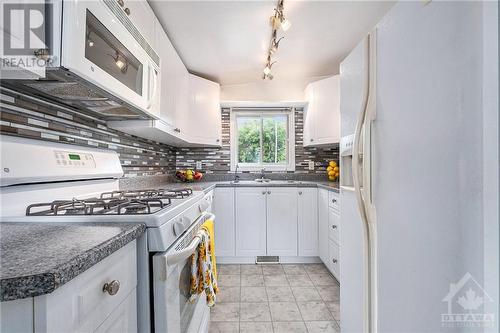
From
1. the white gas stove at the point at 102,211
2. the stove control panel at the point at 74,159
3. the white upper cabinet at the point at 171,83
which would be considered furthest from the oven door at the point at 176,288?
the white upper cabinet at the point at 171,83

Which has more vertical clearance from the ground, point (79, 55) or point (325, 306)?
point (79, 55)

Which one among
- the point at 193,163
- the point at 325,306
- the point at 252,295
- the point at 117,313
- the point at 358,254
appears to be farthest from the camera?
the point at 193,163

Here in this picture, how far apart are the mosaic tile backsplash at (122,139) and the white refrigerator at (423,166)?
140 cm

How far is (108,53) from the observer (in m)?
1.00

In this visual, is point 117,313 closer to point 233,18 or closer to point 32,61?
point 32,61

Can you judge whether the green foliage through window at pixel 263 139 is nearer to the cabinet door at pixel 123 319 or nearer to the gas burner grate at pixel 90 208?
the gas burner grate at pixel 90 208

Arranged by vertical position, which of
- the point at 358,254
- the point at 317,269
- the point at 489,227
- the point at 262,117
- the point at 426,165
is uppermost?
the point at 262,117

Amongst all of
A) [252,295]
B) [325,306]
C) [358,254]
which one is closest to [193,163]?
[252,295]

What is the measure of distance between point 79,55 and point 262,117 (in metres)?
2.65

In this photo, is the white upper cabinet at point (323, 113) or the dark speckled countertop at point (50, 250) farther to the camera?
the white upper cabinet at point (323, 113)

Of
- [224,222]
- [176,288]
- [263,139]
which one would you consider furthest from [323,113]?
[176,288]

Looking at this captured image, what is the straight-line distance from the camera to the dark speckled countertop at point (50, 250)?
0.38m

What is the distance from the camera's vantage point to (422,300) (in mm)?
659

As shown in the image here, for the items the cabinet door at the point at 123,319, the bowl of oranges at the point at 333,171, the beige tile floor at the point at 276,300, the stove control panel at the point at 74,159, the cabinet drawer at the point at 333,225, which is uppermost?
the stove control panel at the point at 74,159
